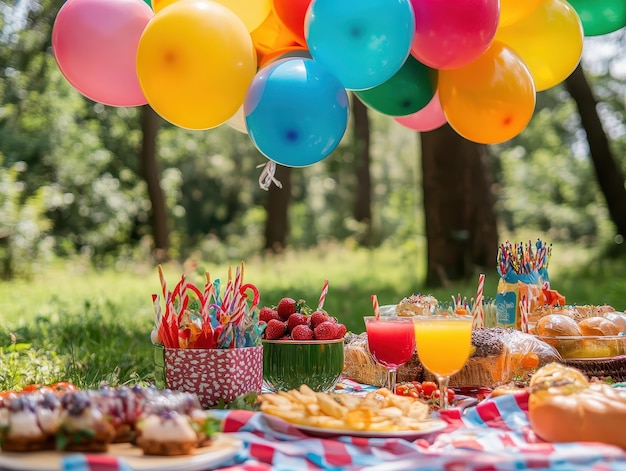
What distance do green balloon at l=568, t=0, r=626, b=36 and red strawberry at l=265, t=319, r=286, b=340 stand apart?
208cm

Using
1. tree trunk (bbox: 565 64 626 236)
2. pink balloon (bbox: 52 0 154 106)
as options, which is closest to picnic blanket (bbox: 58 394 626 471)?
pink balloon (bbox: 52 0 154 106)

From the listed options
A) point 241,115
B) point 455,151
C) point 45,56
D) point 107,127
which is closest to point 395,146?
point 107,127

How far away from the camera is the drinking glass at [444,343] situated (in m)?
2.14

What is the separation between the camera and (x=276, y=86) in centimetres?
258

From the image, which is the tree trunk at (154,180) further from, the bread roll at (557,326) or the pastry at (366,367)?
the bread roll at (557,326)

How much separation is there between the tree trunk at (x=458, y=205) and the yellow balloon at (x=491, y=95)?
13.5 feet

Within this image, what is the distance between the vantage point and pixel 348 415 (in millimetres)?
1895

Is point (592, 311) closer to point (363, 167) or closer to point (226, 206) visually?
point (363, 167)

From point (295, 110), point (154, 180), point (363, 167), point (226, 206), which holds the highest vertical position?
point (226, 206)

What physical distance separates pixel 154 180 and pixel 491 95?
10.1 m

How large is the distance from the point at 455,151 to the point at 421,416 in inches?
213

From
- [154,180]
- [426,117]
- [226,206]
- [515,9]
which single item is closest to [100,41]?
[426,117]

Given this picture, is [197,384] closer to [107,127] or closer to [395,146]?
[107,127]

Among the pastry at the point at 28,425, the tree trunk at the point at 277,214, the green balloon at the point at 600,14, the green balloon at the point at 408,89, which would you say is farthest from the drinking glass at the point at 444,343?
the tree trunk at the point at 277,214
